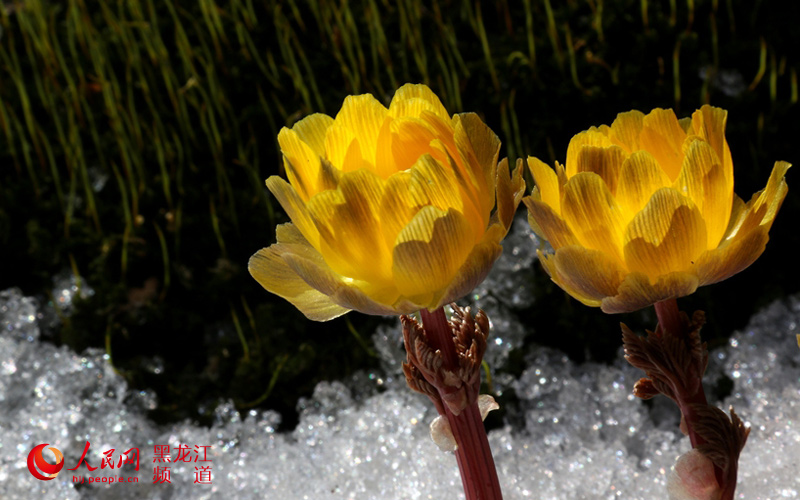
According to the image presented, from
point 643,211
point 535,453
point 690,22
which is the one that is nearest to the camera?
point 643,211

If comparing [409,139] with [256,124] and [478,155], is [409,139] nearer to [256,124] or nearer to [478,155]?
[478,155]

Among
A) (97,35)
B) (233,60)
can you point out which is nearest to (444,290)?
(233,60)

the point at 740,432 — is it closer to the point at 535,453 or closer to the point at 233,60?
the point at 535,453

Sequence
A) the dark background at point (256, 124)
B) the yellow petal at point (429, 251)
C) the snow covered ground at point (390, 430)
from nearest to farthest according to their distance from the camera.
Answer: the yellow petal at point (429, 251) < the snow covered ground at point (390, 430) < the dark background at point (256, 124)

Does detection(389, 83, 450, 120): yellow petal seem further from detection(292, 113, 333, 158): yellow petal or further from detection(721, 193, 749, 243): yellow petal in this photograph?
detection(721, 193, 749, 243): yellow petal

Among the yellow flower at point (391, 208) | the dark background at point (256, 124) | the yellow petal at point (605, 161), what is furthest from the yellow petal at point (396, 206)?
the dark background at point (256, 124)

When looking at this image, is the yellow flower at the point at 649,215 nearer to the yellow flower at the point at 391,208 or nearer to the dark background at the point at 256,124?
the yellow flower at the point at 391,208
